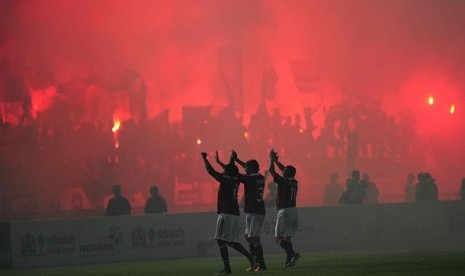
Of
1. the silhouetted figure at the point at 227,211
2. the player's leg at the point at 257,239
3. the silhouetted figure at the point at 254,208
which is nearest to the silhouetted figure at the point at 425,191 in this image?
the silhouetted figure at the point at 254,208

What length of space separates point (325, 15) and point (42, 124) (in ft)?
58.8

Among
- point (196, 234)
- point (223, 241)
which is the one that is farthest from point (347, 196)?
point (223, 241)

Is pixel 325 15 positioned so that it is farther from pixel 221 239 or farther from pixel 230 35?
pixel 221 239

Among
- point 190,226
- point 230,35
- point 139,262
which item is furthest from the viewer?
point 230,35

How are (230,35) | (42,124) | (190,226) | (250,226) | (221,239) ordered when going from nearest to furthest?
(221,239)
(250,226)
(190,226)
(42,124)
(230,35)

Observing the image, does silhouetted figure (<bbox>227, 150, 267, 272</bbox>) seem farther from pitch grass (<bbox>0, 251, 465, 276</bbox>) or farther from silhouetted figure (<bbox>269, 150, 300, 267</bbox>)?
silhouetted figure (<bbox>269, 150, 300, 267</bbox>)

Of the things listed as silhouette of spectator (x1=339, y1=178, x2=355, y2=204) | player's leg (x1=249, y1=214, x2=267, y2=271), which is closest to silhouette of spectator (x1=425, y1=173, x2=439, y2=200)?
silhouette of spectator (x1=339, y1=178, x2=355, y2=204)

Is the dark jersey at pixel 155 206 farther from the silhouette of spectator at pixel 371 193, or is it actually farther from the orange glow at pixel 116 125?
the orange glow at pixel 116 125

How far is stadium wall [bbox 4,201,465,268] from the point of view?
28312 millimetres

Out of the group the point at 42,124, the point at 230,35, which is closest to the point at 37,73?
the point at 42,124

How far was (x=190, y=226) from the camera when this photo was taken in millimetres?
30375

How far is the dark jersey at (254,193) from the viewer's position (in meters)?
21.5

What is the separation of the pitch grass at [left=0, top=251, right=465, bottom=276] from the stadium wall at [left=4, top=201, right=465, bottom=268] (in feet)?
3.67

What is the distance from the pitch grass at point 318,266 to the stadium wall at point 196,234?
112cm
